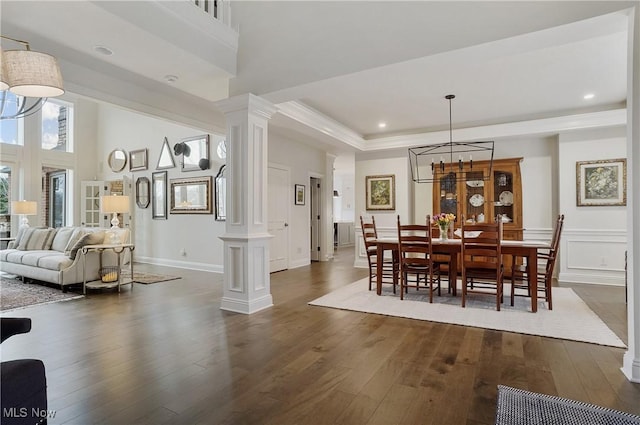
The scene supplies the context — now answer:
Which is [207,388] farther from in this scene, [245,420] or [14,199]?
[14,199]

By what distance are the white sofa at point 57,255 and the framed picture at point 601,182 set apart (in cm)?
731

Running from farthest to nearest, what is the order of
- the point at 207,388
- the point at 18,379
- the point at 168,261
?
1. the point at 168,261
2. the point at 207,388
3. the point at 18,379

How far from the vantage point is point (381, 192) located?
6988 mm

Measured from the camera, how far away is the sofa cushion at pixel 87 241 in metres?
4.66

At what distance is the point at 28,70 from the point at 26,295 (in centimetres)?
365

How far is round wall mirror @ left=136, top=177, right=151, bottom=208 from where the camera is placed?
7.41 metres

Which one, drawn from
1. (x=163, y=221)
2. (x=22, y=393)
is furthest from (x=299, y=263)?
(x=22, y=393)

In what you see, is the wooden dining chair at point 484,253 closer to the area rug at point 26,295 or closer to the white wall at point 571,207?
the white wall at point 571,207

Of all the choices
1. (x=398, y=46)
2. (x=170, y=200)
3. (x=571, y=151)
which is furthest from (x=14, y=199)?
(x=571, y=151)

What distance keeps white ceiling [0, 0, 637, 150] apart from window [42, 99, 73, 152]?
5850 millimetres

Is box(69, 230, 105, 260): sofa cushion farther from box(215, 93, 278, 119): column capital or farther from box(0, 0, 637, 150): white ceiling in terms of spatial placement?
box(215, 93, 278, 119): column capital

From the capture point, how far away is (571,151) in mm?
5426

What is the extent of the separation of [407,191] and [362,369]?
4.96m

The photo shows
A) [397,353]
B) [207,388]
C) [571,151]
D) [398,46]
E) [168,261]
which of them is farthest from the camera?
[168,261]
